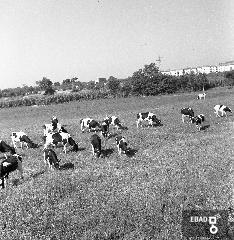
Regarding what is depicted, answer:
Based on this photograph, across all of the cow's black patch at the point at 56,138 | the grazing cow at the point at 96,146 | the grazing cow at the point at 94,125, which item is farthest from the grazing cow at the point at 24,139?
the grazing cow at the point at 96,146

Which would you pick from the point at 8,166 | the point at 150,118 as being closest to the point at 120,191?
the point at 8,166

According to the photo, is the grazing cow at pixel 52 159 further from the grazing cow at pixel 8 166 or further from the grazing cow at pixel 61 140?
the grazing cow at pixel 61 140

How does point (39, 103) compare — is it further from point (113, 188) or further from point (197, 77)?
point (113, 188)

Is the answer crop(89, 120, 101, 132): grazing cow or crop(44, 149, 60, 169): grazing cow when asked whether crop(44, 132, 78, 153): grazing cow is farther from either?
crop(89, 120, 101, 132): grazing cow

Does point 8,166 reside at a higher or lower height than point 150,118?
lower

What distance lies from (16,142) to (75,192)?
12139 mm

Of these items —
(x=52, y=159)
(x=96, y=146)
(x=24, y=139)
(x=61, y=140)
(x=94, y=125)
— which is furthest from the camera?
(x=94, y=125)

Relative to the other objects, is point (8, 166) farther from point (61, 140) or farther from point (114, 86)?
point (114, 86)

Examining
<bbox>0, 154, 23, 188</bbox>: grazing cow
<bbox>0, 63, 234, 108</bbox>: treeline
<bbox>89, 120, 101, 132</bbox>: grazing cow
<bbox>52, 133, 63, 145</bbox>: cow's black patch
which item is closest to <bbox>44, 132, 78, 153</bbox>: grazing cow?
<bbox>52, 133, 63, 145</bbox>: cow's black patch

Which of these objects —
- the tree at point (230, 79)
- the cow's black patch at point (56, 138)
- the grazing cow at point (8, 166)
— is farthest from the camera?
the tree at point (230, 79)

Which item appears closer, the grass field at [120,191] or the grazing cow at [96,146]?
the grass field at [120,191]

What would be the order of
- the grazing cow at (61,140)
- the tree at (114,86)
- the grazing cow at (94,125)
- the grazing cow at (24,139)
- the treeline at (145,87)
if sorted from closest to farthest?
the grazing cow at (61,140), the grazing cow at (24,139), the grazing cow at (94,125), the treeline at (145,87), the tree at (114,86)

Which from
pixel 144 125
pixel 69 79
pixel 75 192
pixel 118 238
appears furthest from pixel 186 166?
pixel 69 79

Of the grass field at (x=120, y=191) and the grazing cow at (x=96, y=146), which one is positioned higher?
the grazing cow at (x=96, y=146)
